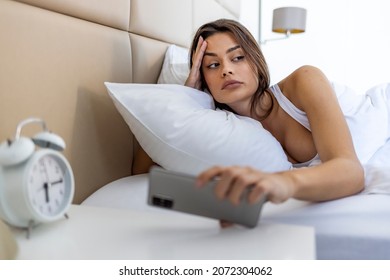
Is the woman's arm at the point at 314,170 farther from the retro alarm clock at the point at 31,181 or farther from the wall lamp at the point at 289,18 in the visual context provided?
the wall lamp at the point at 289,18

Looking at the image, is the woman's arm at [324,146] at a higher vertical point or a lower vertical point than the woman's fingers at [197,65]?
lower

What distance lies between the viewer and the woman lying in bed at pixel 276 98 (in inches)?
32.1

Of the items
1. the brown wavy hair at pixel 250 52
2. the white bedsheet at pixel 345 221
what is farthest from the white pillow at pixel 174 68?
the white bedsheet at pixel 345 221

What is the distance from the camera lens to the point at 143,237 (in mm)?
571

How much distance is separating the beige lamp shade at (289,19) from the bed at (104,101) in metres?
1.53

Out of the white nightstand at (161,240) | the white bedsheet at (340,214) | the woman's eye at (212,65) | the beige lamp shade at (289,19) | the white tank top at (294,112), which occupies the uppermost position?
the beige lamp shade at (289,19)

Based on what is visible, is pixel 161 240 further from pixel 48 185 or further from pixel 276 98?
pixel 276 98

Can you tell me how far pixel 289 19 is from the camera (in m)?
2.62

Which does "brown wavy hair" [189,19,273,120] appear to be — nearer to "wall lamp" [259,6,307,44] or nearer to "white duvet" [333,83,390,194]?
"white duvet" [333,83,390,194]

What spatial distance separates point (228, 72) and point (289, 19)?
178 centimetres

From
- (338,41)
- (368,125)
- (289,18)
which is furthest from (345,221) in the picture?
(338,41)
